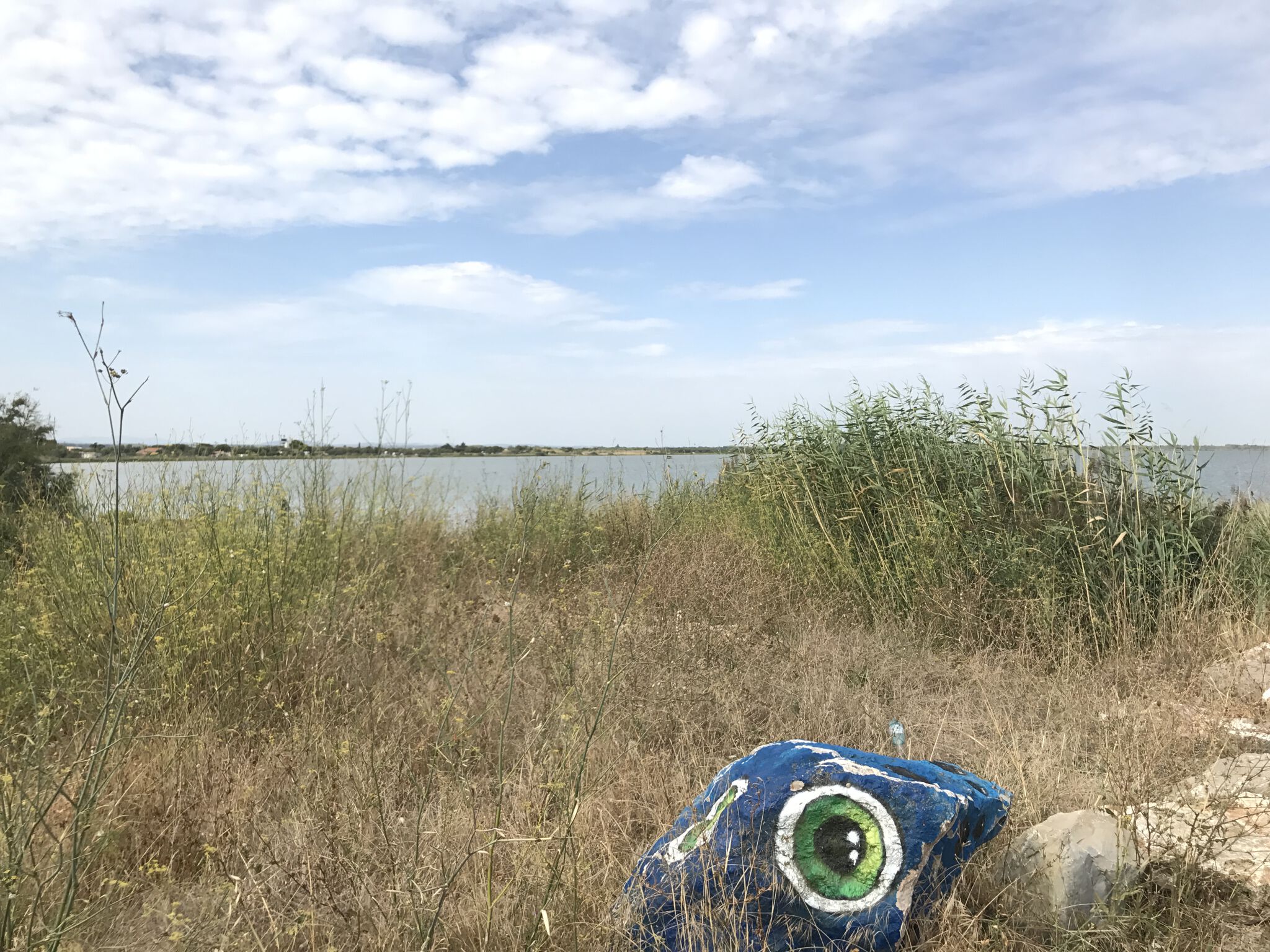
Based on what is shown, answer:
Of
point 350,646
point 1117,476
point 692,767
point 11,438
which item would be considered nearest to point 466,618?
point 350,646

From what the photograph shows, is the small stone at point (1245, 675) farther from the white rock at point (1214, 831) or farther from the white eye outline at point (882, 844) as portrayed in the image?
the white eye outline at point (882, 844)

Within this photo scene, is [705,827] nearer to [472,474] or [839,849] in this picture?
[839,849]

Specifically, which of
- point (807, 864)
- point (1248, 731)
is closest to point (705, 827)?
point (807, 864)

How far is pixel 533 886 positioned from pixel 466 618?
3.57 m

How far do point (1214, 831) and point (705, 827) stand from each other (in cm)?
160

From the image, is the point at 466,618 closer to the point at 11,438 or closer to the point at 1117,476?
the point at 1117,476

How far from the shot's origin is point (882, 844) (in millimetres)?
2211

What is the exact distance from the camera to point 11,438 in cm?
839

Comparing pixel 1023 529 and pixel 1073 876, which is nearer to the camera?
pixel 1073 876

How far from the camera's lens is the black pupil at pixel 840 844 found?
221 centimetres

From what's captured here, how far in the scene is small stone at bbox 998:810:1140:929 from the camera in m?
2.38

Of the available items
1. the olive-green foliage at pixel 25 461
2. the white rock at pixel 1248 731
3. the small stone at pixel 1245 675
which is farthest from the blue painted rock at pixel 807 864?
the olive-green foliage at pixel 25 461

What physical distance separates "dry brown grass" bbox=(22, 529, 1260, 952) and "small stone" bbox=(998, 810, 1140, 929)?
2.7 inches

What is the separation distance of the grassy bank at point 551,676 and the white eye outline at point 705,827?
28 cm
